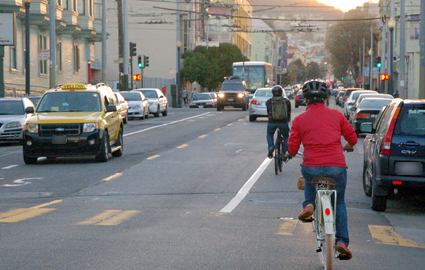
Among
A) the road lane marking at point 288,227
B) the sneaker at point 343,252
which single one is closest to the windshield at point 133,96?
the road lane marking at point 288,227

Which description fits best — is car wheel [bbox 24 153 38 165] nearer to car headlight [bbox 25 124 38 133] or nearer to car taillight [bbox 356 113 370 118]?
car headlight [bbox 25 124 38 133]

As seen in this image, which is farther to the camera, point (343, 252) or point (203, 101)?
point (203, 101)

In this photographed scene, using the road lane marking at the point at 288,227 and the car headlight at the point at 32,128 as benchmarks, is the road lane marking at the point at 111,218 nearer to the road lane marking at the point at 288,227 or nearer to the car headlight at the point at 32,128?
the road lane marking at the point at 288,227

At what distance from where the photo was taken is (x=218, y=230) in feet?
27.7

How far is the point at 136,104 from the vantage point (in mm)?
36719

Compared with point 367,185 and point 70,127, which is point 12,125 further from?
point 367,185

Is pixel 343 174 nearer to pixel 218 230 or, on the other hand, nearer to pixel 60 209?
pixel 218 230

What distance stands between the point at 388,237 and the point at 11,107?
57.4ft

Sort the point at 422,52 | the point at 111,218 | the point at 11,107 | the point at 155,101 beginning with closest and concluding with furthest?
the point at 111,218 < the point at 11,107 < the point at 422,52 < the point at 155,101

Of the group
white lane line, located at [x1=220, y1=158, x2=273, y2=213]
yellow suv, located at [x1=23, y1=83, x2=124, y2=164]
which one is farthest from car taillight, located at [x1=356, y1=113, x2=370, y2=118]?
yellow suv, located at [x1=23, y1=83, x2=124, y2=164]

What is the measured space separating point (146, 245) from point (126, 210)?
2530 mm

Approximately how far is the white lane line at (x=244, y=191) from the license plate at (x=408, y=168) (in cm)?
245

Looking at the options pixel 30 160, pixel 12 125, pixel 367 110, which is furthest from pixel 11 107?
pixel 367 110

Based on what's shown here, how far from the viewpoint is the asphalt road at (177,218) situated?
22.8 ft
